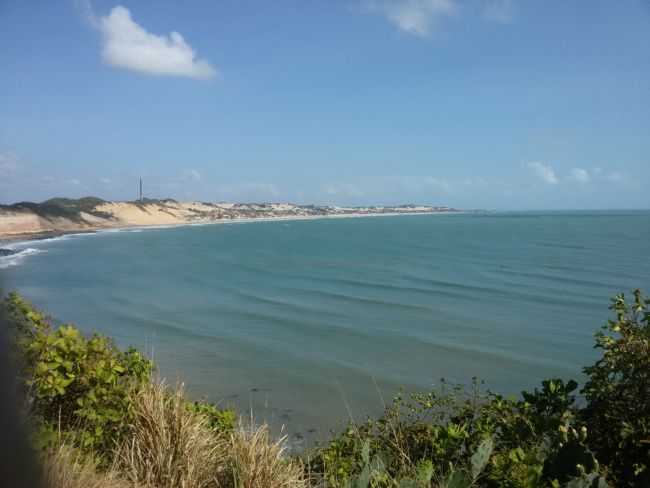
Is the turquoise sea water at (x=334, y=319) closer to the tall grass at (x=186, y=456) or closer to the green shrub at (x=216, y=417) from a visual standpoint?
the green shrub at (x=216, y=417)

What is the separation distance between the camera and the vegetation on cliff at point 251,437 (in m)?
3.59

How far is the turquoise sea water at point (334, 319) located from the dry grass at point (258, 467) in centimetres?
398

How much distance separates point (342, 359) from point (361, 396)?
2.66m

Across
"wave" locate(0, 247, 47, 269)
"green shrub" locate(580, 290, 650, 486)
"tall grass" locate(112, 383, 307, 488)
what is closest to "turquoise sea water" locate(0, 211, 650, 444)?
"wave" locate(0, 247, 47, 269)

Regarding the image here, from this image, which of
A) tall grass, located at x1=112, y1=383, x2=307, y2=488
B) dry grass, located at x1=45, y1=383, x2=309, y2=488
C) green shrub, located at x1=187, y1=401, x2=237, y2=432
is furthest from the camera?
green shrub, located at x1=187, y1=401, x2=237, y2=432

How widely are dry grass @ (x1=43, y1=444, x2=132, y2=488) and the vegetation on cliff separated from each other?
0.03ft

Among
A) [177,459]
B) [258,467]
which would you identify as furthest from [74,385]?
[258,467]

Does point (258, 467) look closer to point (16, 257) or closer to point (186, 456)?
point (186, 456)

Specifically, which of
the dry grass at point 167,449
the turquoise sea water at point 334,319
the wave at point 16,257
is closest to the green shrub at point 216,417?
the dry grass at point 167,449

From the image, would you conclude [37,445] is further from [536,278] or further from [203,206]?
[203,206]

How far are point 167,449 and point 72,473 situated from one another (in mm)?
749

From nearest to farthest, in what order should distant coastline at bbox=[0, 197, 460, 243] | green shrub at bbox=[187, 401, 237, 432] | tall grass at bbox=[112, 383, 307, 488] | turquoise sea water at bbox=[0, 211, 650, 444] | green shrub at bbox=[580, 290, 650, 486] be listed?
green shrub at bbox=[580, 290, 650, 486], tall grass at bbox=[112, 383, 307, 488], green shrub at bbox=[187, 401, 237, 432], turquoise sea water at bbox=[0, 211, 650, 444], distant coastline at bbox=[0, 197, 460, 243]

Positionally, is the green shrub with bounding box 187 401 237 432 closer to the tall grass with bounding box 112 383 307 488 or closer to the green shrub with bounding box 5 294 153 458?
the tall grass with bounding box 112 383 307 488

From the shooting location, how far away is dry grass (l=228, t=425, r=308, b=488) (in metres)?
3.74
